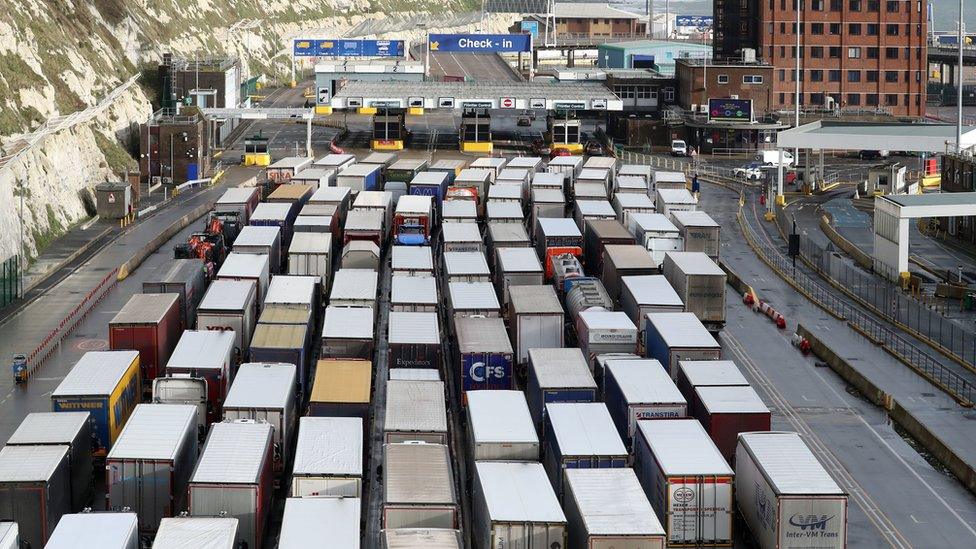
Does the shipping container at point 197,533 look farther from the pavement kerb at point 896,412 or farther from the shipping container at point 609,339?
the pavement kerb at point 896,412

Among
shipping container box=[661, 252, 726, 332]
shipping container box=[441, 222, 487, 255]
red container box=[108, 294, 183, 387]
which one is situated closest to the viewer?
red container box=[108, 294, 183, 387]

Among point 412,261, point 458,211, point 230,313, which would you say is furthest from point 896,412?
point 458,211

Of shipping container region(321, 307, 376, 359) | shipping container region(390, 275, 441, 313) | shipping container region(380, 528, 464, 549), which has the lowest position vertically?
shipping container region(380, 528, 464, 549)

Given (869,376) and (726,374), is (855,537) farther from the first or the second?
(869,376)

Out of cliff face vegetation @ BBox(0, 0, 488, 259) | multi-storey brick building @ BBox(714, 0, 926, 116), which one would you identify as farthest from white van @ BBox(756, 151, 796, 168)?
cliff face vegetation @ BBox(0, 0, 488, 259)

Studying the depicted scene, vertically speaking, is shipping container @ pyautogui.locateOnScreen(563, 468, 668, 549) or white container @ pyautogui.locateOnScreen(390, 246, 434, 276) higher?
white container @ pyautogui.locateOnScreen(390, 246, 434, 276)

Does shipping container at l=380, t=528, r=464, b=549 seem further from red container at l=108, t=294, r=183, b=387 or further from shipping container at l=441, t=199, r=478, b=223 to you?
shipping container at l=441, t=199, r=478, b=223

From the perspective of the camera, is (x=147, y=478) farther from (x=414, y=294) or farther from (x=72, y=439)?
(x=414, y=294)

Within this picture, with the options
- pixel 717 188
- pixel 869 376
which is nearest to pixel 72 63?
pixel 717 188
